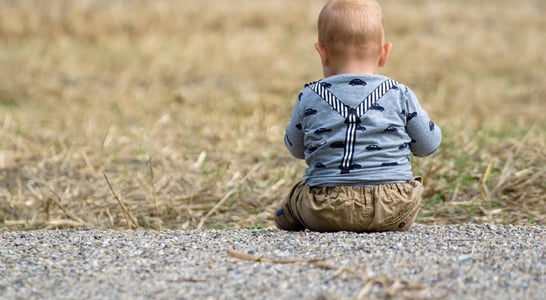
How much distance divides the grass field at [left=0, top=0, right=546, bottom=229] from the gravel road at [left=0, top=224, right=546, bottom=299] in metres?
1.01

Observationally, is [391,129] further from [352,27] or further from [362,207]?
[352,27]

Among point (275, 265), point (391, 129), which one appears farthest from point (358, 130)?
point (275, 265)

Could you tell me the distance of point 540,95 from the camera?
8.83 meters

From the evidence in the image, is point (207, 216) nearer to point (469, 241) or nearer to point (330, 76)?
point (330, 76)

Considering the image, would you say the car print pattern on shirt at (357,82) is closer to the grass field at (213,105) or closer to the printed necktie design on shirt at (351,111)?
the printed necktie design on shirt at (351,111)

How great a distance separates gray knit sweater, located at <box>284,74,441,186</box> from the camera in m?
3.53

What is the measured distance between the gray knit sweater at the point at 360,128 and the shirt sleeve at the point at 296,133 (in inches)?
2.3

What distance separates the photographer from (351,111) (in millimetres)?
3527

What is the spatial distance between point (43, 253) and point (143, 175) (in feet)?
6.99

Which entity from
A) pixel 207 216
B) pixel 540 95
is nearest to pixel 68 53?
pixel 540 95

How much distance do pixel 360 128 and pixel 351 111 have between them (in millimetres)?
77

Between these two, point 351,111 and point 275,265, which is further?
point 351,111

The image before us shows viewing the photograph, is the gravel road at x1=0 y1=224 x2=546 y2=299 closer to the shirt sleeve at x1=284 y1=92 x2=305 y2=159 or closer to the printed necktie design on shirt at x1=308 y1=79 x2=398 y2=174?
the printed necktie design on shirt at x1=308 y1=79 x2=398 y2=174

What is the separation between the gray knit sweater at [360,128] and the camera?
353 cm
